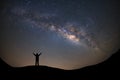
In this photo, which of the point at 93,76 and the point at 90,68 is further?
the point at 90,68

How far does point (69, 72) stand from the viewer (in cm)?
2627

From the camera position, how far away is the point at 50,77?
25.4 metres

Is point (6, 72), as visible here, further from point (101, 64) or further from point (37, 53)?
point (101, 64)

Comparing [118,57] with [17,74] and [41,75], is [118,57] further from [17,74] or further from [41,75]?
[17,74]

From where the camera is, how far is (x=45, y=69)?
2725cm

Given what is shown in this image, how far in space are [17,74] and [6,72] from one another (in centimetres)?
174

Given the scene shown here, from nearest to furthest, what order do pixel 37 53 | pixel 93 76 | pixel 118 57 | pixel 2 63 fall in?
pixel 93 76, pixel 118 57, pixel 2 63, pixel 37 53

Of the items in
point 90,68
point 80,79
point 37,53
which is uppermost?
point 37,53

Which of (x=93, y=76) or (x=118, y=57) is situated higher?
(x=118, y=57)

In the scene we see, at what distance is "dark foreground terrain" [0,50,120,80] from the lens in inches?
961

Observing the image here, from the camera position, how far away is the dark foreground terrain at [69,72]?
24.4 m

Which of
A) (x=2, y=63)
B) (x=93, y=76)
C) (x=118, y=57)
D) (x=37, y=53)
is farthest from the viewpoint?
(x=37, y=53)

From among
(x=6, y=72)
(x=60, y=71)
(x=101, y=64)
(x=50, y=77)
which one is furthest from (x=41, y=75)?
(x=101, y=64)

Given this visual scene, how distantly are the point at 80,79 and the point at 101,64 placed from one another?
165 inches
